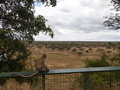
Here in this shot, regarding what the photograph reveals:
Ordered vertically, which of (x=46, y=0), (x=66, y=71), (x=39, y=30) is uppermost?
(x=46, y=0)

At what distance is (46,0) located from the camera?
639 cm

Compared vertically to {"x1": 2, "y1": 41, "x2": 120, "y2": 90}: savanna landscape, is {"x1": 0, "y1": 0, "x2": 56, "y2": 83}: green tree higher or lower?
higher

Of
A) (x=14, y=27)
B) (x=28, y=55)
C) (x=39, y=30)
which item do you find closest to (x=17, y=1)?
(x=14, y=27)

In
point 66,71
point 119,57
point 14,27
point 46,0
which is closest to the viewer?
point 66,71

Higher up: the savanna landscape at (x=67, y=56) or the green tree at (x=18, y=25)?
the green tree at (x=18, y=25)

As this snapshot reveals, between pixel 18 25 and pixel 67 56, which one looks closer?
pixel 18 25

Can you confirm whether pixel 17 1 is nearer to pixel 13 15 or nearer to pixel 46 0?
pixel 13 15

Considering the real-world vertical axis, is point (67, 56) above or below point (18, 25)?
below

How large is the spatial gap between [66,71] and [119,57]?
24.5 ft

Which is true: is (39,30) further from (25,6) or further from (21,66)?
(21,66)

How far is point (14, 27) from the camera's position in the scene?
684 cm

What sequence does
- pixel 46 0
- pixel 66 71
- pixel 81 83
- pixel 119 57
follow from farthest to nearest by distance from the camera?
pixel 119 57, pixel 46 0, pixel 81 83, pixel 66 71

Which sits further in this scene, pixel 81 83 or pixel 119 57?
pixel 119 57

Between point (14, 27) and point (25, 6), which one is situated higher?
point (25, 6)
